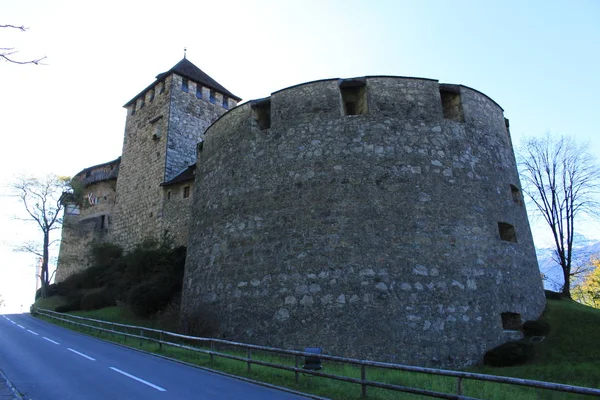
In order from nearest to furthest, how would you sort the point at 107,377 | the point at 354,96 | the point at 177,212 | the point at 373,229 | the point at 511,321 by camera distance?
the point at 107,377
the point at 373,229
the point at 511,321
the point at 354,96
the point at 177,212

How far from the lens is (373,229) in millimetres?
11383

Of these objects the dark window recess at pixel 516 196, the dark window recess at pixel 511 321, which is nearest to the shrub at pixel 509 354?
the dark window recess at pixel 511 321

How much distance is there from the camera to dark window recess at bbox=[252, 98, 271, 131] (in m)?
14.4

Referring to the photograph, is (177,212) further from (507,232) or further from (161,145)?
(507,232)

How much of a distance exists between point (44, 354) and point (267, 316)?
580 centimetres

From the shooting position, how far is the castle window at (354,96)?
43.0 ft

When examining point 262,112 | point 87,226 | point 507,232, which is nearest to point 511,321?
point 507,232

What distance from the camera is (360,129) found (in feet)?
40.9

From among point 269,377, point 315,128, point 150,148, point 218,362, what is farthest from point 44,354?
point 150,148

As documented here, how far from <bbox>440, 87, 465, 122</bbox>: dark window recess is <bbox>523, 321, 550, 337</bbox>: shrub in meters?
5.92

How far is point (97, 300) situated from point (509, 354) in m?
20.2

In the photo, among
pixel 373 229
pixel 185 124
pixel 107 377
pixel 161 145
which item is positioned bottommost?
pixel 107 377

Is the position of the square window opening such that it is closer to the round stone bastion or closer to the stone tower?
the round stone bastion

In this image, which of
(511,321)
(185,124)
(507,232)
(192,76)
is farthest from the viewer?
(192,76)
